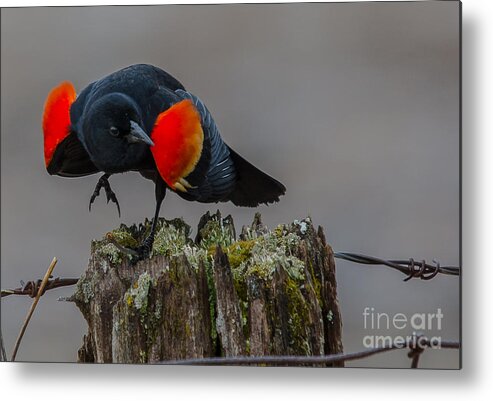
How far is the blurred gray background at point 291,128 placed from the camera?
1.78m

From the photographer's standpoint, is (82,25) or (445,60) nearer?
(445,60)

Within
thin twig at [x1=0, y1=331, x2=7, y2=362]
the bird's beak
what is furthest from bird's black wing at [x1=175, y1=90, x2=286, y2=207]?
thin twig at [x1=0, y1=331, x2=7, y2=362]

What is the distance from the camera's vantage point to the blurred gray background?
1780 millimetres

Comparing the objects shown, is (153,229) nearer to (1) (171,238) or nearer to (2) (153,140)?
(1) (171,238)

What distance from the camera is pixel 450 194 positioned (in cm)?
177

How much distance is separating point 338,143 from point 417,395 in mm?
591

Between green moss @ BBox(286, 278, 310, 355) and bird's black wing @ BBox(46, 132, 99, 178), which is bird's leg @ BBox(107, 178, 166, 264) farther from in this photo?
green moss @ BBox(286, 278, 310, 355)

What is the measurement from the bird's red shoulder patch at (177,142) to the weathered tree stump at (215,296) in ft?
0.37

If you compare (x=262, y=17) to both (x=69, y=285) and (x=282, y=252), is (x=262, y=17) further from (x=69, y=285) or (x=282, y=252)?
(x=69, y=285)

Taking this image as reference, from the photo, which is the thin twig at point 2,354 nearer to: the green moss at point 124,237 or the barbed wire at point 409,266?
the green moss at point 124,237

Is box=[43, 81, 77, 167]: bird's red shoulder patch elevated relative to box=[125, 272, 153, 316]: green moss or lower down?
elevated

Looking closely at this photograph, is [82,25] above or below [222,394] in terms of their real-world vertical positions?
above

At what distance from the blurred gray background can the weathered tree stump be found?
0.14 ft

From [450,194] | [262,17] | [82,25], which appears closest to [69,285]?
[82,25]
